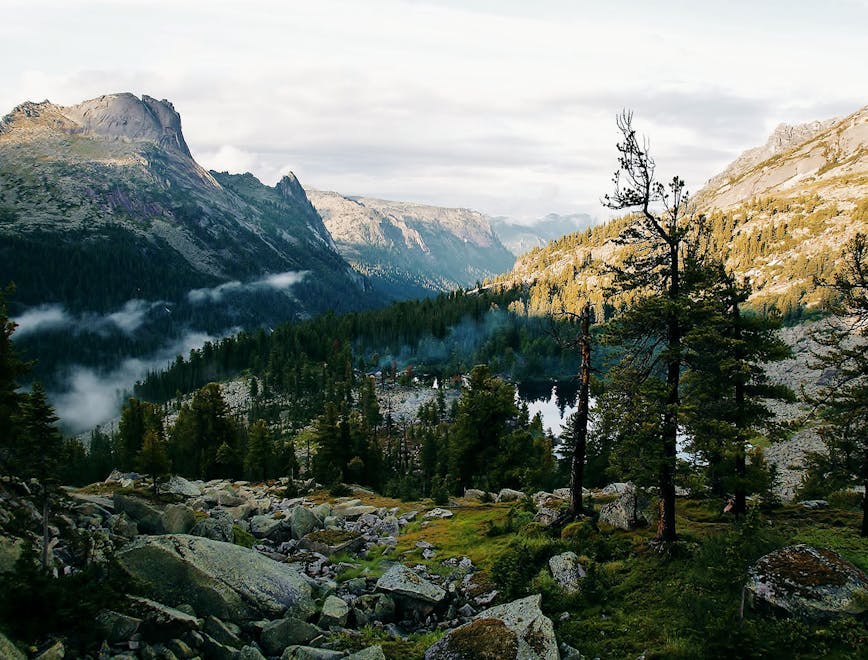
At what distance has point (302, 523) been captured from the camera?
2900 cm

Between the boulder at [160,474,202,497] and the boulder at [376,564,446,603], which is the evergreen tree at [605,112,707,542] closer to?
the boulder at [376,564,446,603]

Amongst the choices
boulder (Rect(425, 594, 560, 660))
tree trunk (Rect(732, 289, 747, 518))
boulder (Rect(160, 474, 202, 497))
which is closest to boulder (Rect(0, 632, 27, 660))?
boulder (Rect(425, 594, 560, 660))

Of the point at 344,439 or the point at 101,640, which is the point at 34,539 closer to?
the point at 101,640

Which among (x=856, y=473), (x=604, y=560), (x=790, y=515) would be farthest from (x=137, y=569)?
(x=790, y=515)

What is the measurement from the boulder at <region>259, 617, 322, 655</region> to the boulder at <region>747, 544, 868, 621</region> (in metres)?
13.5

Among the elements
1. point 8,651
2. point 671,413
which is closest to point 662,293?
point 671,413

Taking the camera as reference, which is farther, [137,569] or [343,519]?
[343,519]

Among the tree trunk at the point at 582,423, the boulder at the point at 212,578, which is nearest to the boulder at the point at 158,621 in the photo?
the boulder at the point at 212,578

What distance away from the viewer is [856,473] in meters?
22.6

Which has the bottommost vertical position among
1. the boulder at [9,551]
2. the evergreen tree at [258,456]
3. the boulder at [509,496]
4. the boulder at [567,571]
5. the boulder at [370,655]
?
the evergreen tree at [258,456]

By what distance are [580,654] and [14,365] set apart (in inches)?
1048

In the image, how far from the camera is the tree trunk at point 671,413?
20.7m

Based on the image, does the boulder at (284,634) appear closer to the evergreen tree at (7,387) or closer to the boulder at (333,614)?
the boulder at (333,614)

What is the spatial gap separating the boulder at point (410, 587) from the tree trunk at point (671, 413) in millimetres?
9866
